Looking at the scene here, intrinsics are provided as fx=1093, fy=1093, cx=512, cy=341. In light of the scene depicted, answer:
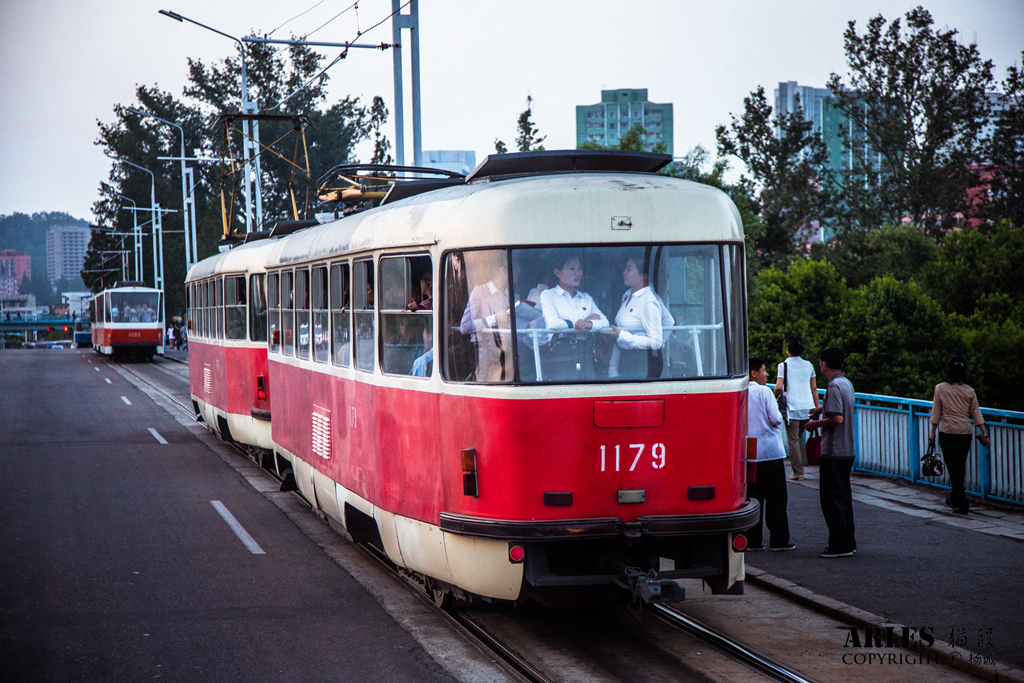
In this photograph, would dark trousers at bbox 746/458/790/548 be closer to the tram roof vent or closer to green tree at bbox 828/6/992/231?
the tram roof vent

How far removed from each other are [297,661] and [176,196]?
254 ft

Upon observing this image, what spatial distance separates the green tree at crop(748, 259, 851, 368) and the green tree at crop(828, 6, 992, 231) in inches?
841

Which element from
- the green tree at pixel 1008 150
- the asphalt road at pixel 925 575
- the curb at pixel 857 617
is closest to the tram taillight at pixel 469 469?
the curb at pixel 857 617

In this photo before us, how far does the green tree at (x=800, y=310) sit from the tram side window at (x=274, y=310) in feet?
49.0

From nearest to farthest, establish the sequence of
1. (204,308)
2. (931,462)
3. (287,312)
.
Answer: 1. (287,312)
2. (931,462)
3. (204,308)

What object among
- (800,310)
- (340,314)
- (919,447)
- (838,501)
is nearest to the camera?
(340,314)

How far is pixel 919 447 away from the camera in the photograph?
12.4 meters

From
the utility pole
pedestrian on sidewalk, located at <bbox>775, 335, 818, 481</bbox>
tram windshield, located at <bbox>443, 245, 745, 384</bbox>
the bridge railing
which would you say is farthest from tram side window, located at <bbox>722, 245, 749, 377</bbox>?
the utility pole

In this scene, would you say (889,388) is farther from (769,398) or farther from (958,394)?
(769,398)

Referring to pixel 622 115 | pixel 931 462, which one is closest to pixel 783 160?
pixel 931 462

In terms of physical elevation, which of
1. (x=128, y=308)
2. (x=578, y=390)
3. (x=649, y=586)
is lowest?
(x=649, y=586)

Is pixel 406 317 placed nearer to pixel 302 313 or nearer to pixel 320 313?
pixel 320 313

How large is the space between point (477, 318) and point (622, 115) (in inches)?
7129

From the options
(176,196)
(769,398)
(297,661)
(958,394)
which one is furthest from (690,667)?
(176,196)
